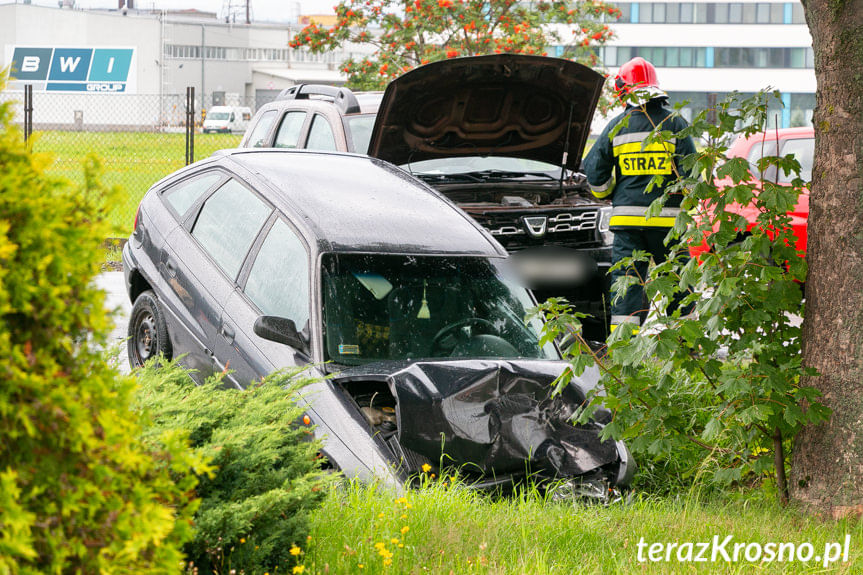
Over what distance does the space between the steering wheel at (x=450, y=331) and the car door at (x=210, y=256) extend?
3.44ft

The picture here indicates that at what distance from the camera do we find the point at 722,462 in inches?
190

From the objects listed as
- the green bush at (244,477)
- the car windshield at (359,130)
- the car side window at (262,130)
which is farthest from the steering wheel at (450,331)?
the car side window at (262,130)

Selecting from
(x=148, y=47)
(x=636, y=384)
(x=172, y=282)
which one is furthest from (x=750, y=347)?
(x=148, y=47)

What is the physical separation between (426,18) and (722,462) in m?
11.6

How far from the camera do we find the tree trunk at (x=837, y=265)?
388 centimetres

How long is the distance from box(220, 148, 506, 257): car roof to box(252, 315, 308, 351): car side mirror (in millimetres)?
477

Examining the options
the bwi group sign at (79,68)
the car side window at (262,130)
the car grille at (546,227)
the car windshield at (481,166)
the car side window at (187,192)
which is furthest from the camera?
the bwi group sign at (79,68)

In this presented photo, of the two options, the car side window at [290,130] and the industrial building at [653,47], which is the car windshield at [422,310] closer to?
the car side window at [290,130]

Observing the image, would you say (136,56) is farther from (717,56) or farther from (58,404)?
(58,404)

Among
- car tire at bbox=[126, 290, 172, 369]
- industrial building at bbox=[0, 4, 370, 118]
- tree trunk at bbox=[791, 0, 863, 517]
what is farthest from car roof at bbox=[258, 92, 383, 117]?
industrial building at bbox=[0, 4, 370, 118]

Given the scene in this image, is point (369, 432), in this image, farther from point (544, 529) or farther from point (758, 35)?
point (758, 35)

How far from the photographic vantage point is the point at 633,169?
6539 mm

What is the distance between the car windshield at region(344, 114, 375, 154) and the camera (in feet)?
25.4

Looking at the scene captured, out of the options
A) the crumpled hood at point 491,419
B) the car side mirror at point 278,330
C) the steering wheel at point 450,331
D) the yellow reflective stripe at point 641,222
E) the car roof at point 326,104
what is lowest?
the crumpled hood at point 491,419
